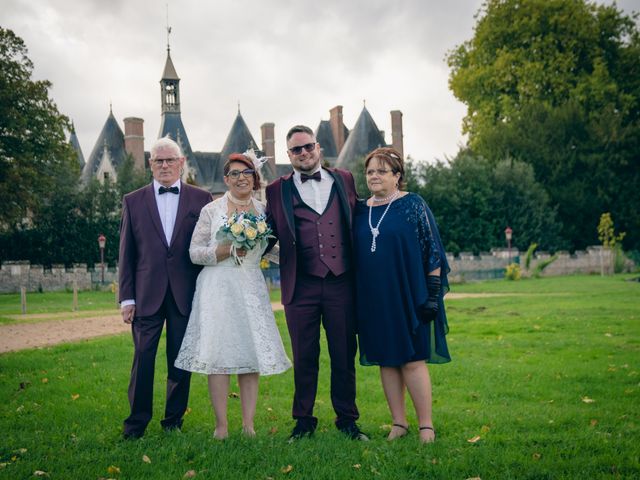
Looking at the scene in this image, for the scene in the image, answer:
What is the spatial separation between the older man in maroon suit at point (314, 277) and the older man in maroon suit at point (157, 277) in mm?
799

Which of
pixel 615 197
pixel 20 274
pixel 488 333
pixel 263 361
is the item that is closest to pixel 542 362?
pixel 488 333

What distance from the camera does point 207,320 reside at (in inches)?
187

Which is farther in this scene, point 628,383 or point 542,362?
point 542,362

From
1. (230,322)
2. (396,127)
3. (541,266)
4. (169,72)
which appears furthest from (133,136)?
(230,322)

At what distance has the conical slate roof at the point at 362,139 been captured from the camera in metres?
46.6

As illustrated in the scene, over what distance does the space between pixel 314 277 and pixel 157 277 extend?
1.26 metres

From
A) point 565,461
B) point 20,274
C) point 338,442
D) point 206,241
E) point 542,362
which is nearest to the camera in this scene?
point 565,461

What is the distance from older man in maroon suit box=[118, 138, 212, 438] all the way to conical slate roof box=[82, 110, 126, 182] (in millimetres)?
43086

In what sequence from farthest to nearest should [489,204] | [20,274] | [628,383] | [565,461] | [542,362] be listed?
[489,204] → [20,274] → [542,362] → [628,383] → [565,461]

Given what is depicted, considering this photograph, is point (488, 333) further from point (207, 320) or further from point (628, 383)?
point (207, 320)

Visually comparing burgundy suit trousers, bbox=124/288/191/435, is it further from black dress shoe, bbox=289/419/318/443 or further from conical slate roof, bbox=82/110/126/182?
conical slate roof, bbox=82/110/126/182

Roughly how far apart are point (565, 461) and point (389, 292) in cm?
163

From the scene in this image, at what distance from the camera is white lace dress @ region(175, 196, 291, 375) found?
186 inches

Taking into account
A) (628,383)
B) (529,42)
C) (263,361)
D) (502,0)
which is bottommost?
(628,383)
